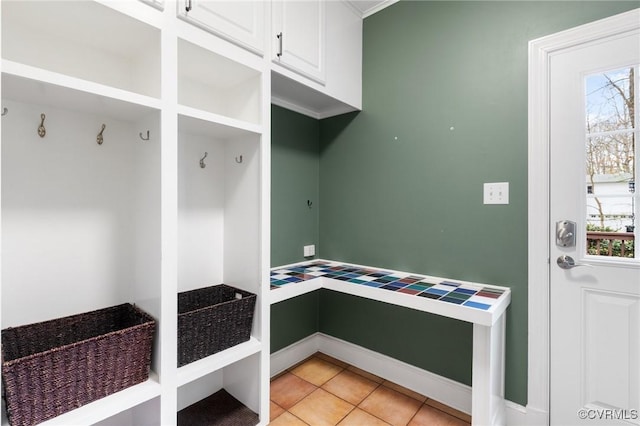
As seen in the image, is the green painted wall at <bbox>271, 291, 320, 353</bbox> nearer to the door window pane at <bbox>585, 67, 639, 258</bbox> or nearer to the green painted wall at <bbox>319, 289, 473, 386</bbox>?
the green painted wall at <bbox>319, 289, 473, 386</bbox>

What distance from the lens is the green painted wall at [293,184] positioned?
214cm

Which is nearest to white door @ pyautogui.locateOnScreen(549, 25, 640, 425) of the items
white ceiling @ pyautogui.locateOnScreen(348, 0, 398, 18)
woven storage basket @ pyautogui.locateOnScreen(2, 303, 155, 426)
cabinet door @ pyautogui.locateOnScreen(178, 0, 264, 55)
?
white ceiling @ pyautogui.locateOnScreen(348, 0, 398, 18)

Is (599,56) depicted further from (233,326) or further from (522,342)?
(233,326)

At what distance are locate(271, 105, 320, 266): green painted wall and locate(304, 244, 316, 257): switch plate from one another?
3cm

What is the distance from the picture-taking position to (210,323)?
4.55 ft

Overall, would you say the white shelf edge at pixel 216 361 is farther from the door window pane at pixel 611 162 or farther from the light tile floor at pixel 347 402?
the door window pane at pixel 611 162

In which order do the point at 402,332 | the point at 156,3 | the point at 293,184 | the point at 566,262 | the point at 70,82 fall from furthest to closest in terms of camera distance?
the point at 293,184, the point at 402,332, the point at 566,262, the point at 156,3, the point at 70,82

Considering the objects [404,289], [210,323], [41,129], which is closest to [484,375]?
[404,289]

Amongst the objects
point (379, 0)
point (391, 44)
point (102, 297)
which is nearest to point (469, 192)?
point (391, 44)

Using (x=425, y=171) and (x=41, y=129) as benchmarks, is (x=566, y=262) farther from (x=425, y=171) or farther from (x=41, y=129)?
(x=41, y=129)

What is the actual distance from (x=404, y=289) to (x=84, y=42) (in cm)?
183

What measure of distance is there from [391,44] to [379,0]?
0.30m

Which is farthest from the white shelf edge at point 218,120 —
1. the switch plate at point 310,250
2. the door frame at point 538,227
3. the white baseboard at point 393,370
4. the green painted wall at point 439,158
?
the white baseboard at point 393,370

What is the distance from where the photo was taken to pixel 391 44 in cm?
207
